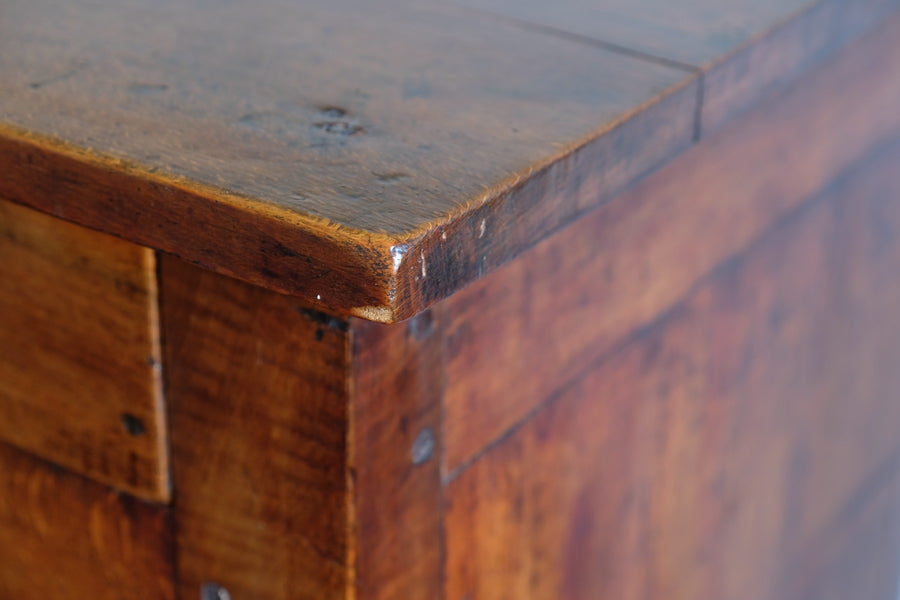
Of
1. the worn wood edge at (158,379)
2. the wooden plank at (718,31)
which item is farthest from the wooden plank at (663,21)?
the worn wood edge at (158,379)

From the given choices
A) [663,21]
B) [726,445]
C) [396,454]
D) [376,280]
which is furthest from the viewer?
[726,445]

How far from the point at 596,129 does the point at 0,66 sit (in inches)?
9.3

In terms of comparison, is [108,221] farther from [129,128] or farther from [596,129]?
[596,129]

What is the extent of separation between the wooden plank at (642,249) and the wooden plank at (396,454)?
0.06ft

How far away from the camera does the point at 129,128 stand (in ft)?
1.44

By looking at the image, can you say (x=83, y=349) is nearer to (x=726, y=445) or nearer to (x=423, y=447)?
(x=423, y=447)

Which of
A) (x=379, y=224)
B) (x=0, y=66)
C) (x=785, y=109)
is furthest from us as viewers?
(x=785, y=109)

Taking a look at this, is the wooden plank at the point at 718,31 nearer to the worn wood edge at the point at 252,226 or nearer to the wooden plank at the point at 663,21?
the wooden plank at the point at 663,21

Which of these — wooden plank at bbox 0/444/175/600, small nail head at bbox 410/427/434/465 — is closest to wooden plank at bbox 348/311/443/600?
small nail head at bbox 410/427/434/465

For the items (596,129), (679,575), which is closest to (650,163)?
(596,129)

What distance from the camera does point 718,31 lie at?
570 mm

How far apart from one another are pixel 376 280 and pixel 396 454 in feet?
0.44

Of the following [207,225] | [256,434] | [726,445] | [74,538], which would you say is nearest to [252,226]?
[207,225]

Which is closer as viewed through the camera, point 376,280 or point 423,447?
point 376,280
